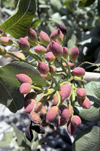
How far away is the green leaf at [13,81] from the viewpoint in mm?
432

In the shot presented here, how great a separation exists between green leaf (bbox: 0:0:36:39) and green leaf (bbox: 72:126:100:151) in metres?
0.40

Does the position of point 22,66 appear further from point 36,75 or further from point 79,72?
point 79,72

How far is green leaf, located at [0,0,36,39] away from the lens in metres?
0.45

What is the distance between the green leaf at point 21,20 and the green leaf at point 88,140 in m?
0.40

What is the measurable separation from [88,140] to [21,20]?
448 mm

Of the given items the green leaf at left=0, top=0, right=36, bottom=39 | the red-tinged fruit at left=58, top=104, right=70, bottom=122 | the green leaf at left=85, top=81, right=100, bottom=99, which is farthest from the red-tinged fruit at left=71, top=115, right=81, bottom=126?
the green leaf at left=0, top=0, right=36, bottom=39

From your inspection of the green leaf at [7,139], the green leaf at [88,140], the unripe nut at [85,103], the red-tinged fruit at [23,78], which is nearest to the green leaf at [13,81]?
the red-tinged fruit at [23,78]

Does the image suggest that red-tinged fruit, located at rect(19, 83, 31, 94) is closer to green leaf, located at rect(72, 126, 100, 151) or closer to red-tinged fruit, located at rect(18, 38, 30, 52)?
red-tinged fruit, located at rect(18, 38, 30, 52)

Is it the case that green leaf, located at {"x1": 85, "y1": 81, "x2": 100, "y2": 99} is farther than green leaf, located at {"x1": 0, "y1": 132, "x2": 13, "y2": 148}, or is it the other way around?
green leaf, located at {"x1": 0, "y1": 132, "x2": 13, "y2": 148}

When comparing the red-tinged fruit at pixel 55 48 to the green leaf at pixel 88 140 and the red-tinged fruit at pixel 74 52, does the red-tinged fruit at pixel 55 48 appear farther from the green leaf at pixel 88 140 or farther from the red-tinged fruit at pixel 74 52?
the green leaf at pixel 88 140

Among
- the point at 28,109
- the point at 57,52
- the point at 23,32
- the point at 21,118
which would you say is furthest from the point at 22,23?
the point at 21,118

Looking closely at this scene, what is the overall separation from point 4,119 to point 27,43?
94.3 inches

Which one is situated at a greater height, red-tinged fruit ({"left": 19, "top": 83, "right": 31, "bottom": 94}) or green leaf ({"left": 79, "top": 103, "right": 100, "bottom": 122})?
red-tinged fruit ({"left": 19, "top": 83, "right": 31, "bottom": 94})

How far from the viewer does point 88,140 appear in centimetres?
57
